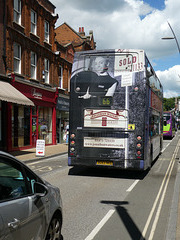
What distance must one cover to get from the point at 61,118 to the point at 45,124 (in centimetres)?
346

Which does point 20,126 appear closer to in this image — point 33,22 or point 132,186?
point 33,22

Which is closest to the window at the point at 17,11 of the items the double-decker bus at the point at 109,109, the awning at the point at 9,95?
the awning at the point at 9,95

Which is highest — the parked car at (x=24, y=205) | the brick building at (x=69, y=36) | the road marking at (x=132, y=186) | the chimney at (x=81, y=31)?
the chimney at (x=81, y=31)

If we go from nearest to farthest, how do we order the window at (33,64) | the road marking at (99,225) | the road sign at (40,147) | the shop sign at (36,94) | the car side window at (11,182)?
the car side window at (11,182) < the road marking at (99,225) < the road sign at (40,147) < the shop sign at (36,94) < the window at (33,64)

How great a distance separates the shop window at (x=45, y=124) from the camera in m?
21.2

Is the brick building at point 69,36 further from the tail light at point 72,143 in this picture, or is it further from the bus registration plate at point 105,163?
the bus registration plate at point 105,163

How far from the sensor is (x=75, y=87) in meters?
9.50

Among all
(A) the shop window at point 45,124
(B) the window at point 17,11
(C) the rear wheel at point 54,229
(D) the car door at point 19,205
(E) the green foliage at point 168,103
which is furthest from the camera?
(E) the green foliage at point 168,103

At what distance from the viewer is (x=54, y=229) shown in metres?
3.66

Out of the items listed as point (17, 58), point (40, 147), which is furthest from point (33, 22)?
point (40, 147)

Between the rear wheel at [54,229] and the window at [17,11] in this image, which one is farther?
the window at [17,11]

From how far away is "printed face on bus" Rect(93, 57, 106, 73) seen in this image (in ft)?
30.9

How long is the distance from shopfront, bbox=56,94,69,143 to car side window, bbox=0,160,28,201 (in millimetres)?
20666

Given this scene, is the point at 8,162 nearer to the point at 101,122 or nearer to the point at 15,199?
the point at 15,199
